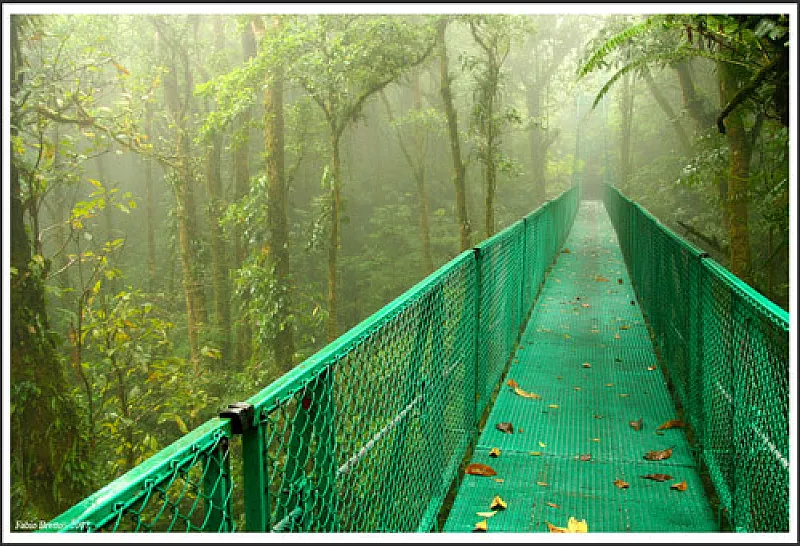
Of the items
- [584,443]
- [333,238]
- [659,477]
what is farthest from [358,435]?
[333,238]

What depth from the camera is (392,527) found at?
3215 mm

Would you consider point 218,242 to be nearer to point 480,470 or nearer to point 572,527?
point 480,470

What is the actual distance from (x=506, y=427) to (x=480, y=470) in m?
0.76

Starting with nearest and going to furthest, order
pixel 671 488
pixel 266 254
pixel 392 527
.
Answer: pixel 392 527, pixel 671 488, pixel 266 254

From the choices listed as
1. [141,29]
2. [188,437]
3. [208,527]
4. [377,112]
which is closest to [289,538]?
[208,527]

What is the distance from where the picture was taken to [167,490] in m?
1.60

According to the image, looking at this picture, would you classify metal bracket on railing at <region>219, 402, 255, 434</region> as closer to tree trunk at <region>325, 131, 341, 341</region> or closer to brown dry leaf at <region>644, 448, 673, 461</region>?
brown dry leaf at <region>644, 448, 673, 461</region>

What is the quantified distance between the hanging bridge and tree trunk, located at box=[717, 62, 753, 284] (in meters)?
0.81

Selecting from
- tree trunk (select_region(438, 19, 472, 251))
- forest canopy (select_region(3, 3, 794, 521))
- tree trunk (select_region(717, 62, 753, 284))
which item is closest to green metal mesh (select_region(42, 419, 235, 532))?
forest canopy (select_region(3, 3, 794, 521))

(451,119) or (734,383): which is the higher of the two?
(451,119)

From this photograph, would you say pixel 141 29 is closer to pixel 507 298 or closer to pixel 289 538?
pixel 507 298

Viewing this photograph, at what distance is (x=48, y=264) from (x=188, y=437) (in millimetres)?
6079

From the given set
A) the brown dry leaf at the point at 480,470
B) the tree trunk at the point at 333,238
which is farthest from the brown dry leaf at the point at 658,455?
the tree trunk at the point at 333,238

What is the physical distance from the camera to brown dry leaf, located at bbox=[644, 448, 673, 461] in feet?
15.5
